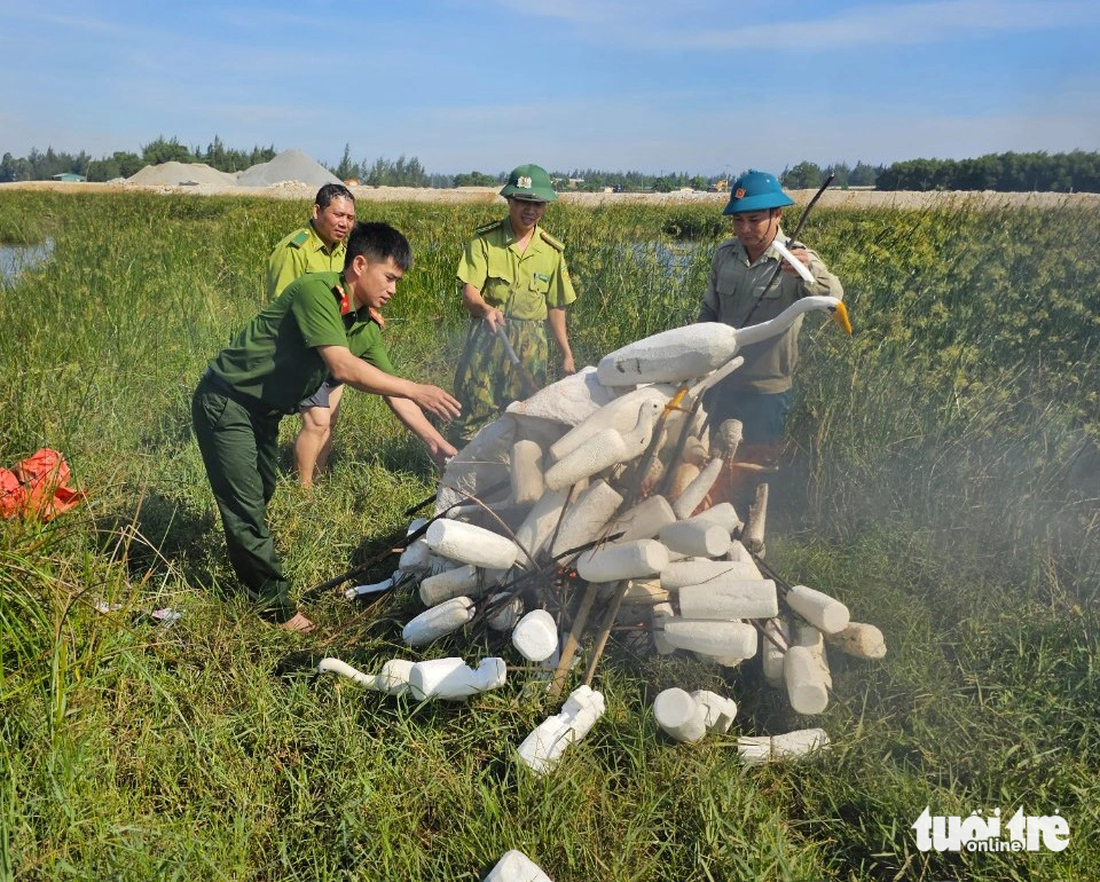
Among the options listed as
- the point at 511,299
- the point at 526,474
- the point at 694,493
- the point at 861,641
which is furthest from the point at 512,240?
the point at 861,641

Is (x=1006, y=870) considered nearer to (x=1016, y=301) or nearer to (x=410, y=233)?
(x=1016, y=301)

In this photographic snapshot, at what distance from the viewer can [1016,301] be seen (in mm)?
4777

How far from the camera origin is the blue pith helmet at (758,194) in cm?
389

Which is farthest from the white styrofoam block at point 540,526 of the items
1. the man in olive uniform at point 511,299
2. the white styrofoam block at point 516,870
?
the man in olive uniform at point 511,299

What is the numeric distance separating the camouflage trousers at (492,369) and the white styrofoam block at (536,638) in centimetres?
265

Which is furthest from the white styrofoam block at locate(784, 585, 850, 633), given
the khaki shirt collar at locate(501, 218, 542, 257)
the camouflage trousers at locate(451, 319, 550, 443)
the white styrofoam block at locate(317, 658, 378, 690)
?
the khaki shirt collar at locate(501, 218, 542, 257)

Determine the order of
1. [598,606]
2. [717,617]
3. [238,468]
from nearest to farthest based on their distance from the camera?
[717,617] < [598,606] < [238,468]

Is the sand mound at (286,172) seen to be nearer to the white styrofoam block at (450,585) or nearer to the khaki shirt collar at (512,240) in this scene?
the khaki shirt collar at (512,240)

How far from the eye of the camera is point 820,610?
2988mm

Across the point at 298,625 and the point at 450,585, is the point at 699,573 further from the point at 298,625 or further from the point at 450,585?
the point at 298,625

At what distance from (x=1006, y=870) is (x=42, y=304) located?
8.05m

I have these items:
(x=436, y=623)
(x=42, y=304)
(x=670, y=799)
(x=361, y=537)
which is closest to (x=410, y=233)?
(x=42, y=304)

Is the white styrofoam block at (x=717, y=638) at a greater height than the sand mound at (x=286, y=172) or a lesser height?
lesser

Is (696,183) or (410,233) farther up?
(696,183)
